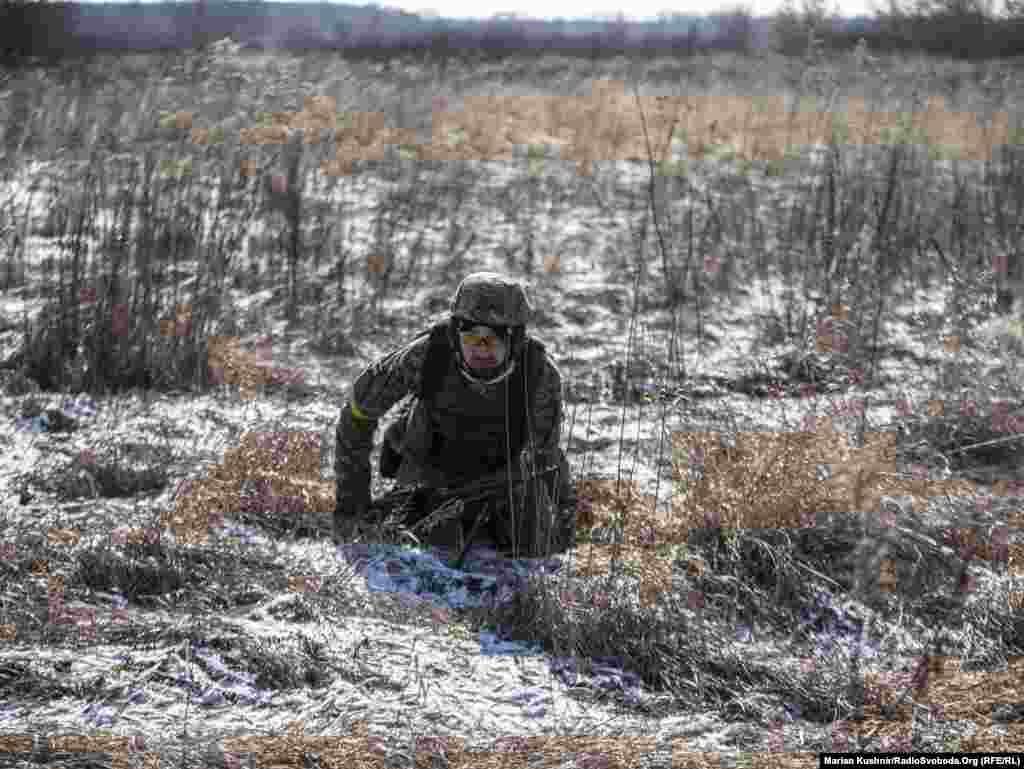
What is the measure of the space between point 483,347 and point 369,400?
480 millimetres

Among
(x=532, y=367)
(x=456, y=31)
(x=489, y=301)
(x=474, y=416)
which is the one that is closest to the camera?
(x=489, y=301)

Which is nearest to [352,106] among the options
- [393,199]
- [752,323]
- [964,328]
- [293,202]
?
[393,199]

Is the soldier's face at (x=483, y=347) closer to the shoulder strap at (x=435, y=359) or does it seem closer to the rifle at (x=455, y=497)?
the shoulder strap at (x=435, y=359)

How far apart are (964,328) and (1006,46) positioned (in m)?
13.4

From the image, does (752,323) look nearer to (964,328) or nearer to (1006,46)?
(964,328)

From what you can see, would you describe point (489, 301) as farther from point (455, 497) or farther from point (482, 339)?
point (455, 497)

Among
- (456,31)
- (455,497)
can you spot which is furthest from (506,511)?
(456,31)

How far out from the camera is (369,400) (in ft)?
11.9

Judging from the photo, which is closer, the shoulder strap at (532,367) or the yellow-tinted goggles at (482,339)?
the yellow-tinted goggles at (482,339)

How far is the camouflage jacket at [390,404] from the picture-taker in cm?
360

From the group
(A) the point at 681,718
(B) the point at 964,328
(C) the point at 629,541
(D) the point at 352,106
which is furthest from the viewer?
(D) the point at 352,106

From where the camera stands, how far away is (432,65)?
15125 mm

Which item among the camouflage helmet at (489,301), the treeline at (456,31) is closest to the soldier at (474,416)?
the camouflage helmet at (489,301)

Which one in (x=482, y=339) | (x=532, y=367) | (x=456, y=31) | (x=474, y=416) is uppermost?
(x=456, y=31)
